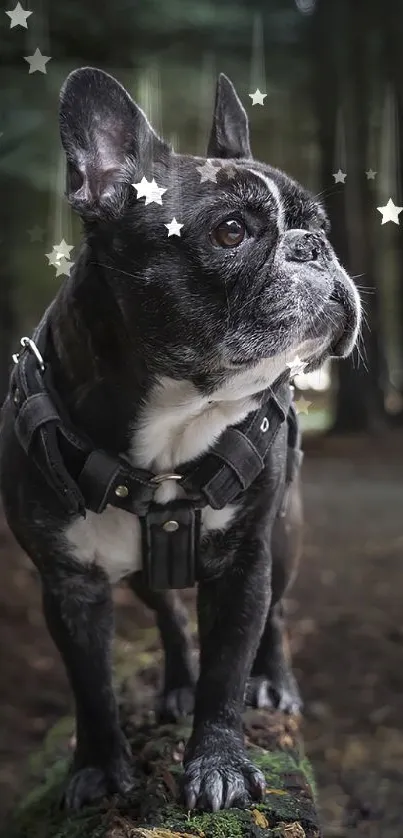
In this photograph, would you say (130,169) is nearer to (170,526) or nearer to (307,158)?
(307,158)

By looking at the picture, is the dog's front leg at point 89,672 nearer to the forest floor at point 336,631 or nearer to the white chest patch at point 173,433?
the white chest patch at point 173,433

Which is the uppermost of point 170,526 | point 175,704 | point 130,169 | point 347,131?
point 347,131

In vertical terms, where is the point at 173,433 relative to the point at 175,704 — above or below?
above

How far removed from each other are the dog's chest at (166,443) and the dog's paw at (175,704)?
0.29 m

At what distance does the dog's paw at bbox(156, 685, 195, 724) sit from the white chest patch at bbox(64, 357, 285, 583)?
29cm

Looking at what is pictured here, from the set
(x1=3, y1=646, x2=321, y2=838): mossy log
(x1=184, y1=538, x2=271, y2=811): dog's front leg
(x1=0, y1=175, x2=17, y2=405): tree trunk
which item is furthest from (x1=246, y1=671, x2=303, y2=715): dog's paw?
(x1=0, y1=175, x2=17, y2=405): tree trunk

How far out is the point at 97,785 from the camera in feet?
3.22

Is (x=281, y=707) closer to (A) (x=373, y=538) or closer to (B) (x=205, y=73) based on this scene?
(A) (x=373, y=538)

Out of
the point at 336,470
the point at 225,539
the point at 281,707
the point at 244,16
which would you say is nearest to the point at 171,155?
the point at 244,16

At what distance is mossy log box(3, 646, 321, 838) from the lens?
89 cm

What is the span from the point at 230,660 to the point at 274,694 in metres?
0.24

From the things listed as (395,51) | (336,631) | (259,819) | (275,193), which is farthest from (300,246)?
(336,631)

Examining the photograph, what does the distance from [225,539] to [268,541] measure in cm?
5

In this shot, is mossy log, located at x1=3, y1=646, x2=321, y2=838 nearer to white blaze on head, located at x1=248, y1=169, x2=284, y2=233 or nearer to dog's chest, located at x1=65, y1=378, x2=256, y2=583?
dog's chest, located at x1=65, y1=378, x2=256, y2=583
